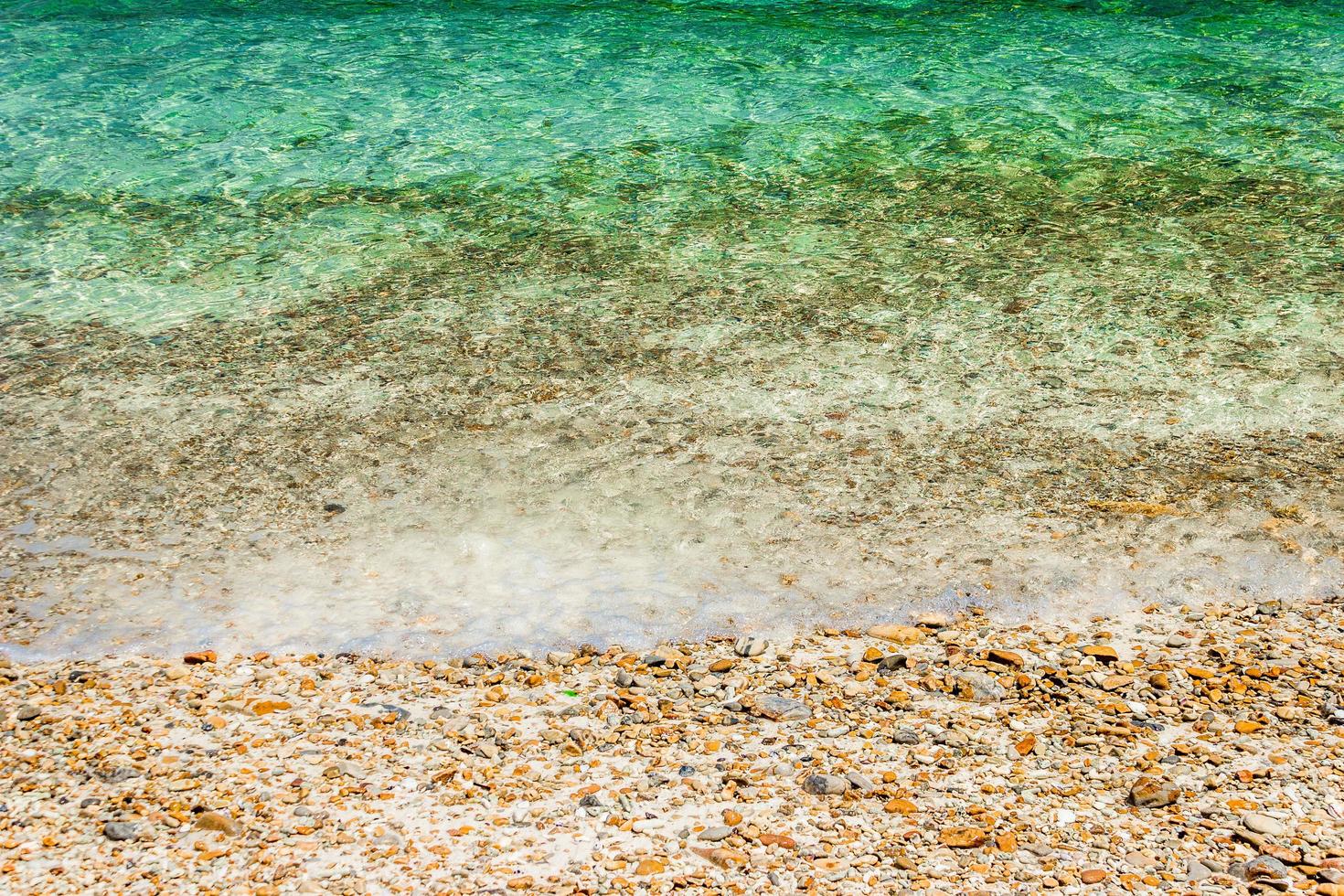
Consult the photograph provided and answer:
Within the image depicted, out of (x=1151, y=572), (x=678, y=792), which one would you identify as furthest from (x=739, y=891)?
(x=1151, y=572)

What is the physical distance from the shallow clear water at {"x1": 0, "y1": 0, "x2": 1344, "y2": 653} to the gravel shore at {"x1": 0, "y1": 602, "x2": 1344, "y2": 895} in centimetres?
21

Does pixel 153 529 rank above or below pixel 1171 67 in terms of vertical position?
below

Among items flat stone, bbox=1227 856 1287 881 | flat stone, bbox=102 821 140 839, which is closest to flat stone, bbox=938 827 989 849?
flat stone, bbox=1227 856 1287 881

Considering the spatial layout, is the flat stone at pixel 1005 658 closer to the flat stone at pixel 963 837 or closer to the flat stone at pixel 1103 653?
the flat stone at pixel 1103 653

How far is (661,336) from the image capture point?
471 centimetres

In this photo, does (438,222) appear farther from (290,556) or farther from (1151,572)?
(1151,572)

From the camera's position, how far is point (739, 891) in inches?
83.1

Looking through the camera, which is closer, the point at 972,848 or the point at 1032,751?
the point at 972,848

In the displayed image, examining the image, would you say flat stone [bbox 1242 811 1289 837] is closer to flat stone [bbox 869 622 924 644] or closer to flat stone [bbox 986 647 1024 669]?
flat stone [bbox 986 647 1024 669]

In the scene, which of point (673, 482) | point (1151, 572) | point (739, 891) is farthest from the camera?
point (673, 482)

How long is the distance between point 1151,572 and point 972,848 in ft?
4.39

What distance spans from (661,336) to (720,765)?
2485 millimetres

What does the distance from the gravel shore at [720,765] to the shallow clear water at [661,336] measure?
21 cm

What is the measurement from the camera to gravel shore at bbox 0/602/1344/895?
2.16 metres
